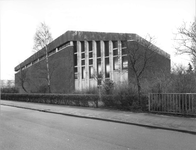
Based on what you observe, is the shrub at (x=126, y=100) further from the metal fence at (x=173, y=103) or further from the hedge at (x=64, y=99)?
the hedge at (x=64, y=99)

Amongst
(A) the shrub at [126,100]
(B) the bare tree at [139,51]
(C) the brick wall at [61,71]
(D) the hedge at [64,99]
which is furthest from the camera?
(C) the brick wall at [61,71]

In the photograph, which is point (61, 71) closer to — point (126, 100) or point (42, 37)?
point (42, 37)

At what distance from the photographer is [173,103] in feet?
29.8

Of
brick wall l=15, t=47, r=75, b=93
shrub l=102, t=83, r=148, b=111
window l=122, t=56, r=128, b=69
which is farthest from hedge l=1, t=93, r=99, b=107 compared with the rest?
window l=122, t=56, r=128, b=69

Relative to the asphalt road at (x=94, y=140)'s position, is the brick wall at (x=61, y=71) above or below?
above

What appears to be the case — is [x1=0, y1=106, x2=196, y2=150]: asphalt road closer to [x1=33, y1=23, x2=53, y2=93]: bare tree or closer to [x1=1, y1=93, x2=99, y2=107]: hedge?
[x1=1, y1=93, x2=99, y2=107]: hedge

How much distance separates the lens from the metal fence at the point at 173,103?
8547 millimetres

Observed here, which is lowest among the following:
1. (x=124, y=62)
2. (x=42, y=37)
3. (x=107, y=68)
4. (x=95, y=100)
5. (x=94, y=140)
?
(x=94, y=140)

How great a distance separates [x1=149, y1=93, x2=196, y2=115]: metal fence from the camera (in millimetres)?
8547

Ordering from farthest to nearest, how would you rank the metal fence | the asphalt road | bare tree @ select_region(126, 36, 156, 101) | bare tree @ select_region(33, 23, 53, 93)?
bare tree @ select_region(33, 23, 53, 93) → bare tree @ select_region(126, 36, 156, 101) → the metal fence → the asphalt road

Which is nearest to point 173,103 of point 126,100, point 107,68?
point 126,100

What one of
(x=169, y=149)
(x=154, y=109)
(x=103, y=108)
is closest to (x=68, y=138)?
(x=169, y=149)

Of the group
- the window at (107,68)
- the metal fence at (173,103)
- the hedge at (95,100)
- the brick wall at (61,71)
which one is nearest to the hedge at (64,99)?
the hedge at (95,100)

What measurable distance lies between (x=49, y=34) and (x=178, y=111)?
69.6 ft
